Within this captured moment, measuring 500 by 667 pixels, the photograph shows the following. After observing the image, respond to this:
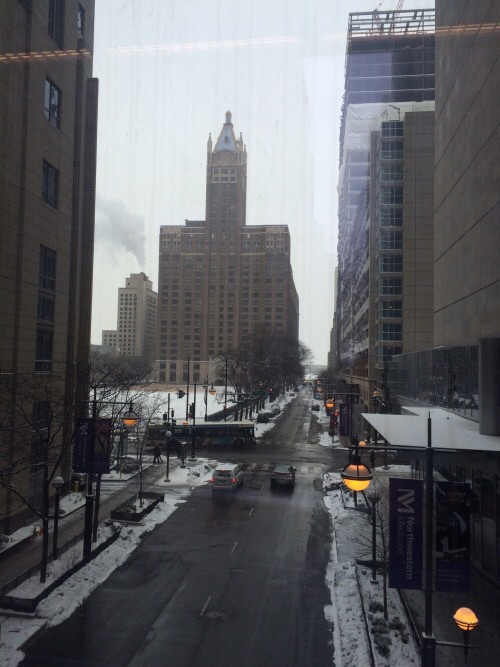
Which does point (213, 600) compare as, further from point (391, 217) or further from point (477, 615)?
point (391, 217)

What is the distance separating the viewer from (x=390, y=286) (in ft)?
169

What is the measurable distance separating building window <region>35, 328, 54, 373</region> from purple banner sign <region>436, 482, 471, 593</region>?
1746cm

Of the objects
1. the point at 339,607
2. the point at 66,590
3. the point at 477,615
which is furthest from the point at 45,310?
the point at 477,615

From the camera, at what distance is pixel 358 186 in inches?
3147

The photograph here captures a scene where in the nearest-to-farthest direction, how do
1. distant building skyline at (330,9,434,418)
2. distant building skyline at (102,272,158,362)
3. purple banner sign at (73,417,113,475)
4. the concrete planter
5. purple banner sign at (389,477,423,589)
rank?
purple banner sign at (389,477,423,589)
purple banner sign at (73,417,113,475)
the concrete planter
distant building skyline at (330,9,434,418)
distant building skyline at (102,272,158,362)

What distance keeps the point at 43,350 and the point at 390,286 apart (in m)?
38.0

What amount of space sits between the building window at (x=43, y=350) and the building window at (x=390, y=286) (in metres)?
37.1

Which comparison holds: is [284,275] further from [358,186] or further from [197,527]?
[197,527]

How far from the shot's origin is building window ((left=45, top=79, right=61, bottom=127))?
71.3 feet

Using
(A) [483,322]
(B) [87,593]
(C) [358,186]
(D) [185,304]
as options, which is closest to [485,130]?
(A) [483,322]

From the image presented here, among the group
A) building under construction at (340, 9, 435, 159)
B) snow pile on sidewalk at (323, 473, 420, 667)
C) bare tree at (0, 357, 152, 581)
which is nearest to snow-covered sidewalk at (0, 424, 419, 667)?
snow pile on sidewalk at (323, 473, 420, 667)

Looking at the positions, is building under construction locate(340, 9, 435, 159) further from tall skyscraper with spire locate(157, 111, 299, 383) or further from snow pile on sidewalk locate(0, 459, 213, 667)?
snow pile on sidewalk locate(0, 459, 213, 667)

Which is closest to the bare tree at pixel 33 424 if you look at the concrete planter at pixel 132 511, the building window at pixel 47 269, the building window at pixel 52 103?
the concrete planter at pixel 132 511

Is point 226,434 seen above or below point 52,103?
below
